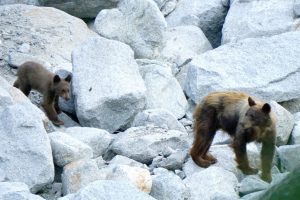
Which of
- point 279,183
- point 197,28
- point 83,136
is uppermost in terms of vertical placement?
point 279,183

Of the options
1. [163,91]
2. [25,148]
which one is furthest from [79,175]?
[163,91]

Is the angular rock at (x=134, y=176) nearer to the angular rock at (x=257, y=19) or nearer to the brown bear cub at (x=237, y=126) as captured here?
the brown bear cub at (x=237, y=126)

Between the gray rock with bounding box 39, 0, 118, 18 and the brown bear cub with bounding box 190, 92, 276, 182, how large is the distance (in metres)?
5.90

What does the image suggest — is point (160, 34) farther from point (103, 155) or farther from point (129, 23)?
point (103, 155)

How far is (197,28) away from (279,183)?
39.0ft

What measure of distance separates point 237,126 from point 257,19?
5.91 metres

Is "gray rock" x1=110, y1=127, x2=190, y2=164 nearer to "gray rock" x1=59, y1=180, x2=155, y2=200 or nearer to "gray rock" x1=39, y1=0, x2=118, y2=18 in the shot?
"gray rock" x1=59, y1=180, x2=155, y2=200

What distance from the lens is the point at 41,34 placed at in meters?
13.4

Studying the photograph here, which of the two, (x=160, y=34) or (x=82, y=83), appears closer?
(x=82, y=83)

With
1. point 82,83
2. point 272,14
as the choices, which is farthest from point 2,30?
point 272,14

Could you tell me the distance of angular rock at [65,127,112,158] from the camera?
9.73 meters

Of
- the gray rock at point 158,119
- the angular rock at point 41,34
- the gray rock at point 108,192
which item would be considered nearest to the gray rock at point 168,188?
the gray rock at point 108,192

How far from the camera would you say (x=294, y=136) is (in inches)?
408

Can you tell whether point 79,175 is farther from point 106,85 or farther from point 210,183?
point 106,85
